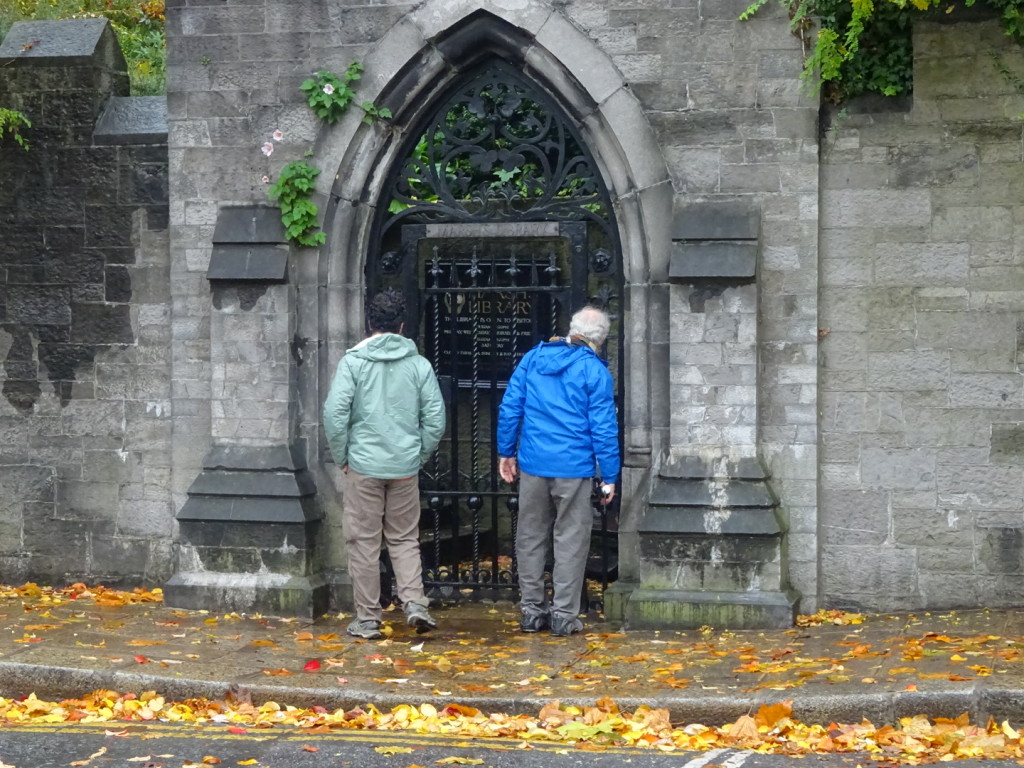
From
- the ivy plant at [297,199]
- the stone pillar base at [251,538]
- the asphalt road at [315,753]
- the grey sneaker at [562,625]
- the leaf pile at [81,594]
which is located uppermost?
the ivy plant at [297,199]

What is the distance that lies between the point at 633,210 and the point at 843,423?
169cm

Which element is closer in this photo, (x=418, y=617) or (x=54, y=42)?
(x=418, y=617)

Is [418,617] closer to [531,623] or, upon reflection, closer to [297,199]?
[531,623]

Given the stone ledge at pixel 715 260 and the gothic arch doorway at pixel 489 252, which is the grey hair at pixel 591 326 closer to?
the stone ledge at pixel 715 260

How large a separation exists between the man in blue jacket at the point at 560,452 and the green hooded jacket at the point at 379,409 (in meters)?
0.49

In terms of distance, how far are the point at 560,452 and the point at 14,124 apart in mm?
4279

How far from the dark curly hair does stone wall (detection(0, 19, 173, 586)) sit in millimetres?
1906

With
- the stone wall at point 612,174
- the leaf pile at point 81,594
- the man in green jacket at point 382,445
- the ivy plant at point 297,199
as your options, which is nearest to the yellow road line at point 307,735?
the man in green jacket at point 382,445

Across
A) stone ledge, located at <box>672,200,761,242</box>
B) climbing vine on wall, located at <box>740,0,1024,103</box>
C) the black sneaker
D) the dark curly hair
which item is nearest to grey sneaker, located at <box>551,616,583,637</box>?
the black sneaker

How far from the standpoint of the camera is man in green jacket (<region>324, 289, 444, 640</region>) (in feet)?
26.8

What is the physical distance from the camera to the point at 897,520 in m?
8.48

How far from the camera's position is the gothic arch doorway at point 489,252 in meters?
8.95

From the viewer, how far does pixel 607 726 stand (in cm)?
639

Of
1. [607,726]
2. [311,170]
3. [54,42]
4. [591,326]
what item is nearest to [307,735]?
[607,726]
